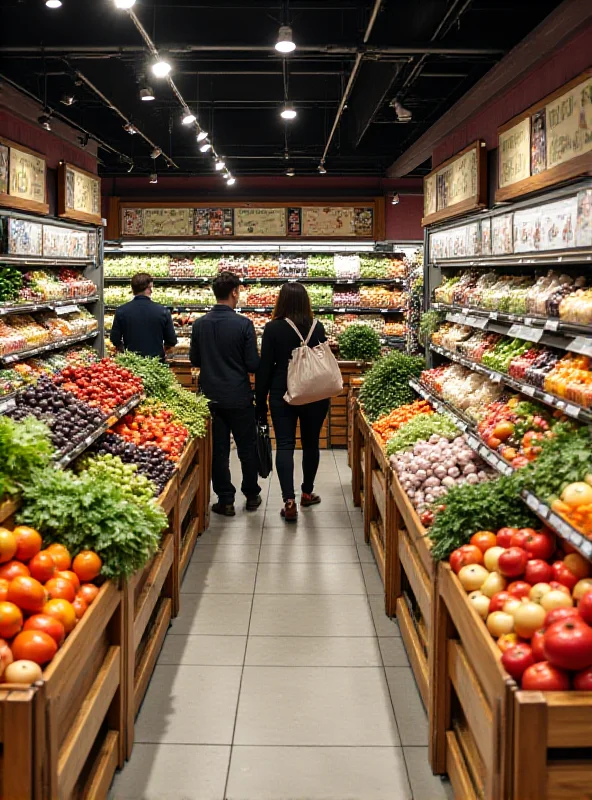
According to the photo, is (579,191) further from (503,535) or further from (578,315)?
(503,535)

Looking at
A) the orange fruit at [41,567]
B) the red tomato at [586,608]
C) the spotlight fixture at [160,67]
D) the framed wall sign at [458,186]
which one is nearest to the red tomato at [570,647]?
the red tomato at [586,608]

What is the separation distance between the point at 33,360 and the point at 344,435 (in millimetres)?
4485

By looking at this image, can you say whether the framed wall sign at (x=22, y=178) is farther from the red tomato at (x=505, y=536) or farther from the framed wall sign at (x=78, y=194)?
the red tomato at (x=505, y=536)

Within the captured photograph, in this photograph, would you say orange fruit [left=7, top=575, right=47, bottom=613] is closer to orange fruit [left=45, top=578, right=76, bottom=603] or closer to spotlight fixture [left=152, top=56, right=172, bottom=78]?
orange fruit [left=45, top=578, right=76, bottom=603]

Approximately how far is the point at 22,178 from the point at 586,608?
6.22 m

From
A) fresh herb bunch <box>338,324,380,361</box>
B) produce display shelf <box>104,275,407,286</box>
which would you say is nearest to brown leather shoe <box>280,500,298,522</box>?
fresh herb bunch <box>338,324,380,361</box>

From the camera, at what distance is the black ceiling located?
6645mm

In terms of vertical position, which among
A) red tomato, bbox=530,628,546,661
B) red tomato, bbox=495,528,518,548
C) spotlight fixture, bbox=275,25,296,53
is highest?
spotlight fixture, bbox=275,25,296,53

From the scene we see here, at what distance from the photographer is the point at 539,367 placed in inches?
181

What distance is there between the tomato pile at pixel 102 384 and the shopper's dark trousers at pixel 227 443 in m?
0.90

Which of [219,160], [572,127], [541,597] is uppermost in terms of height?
[219,160]

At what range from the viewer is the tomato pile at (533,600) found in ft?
8.13

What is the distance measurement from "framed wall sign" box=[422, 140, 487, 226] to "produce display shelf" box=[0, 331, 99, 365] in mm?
3723

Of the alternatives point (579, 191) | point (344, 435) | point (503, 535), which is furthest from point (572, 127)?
point (344, 435)
